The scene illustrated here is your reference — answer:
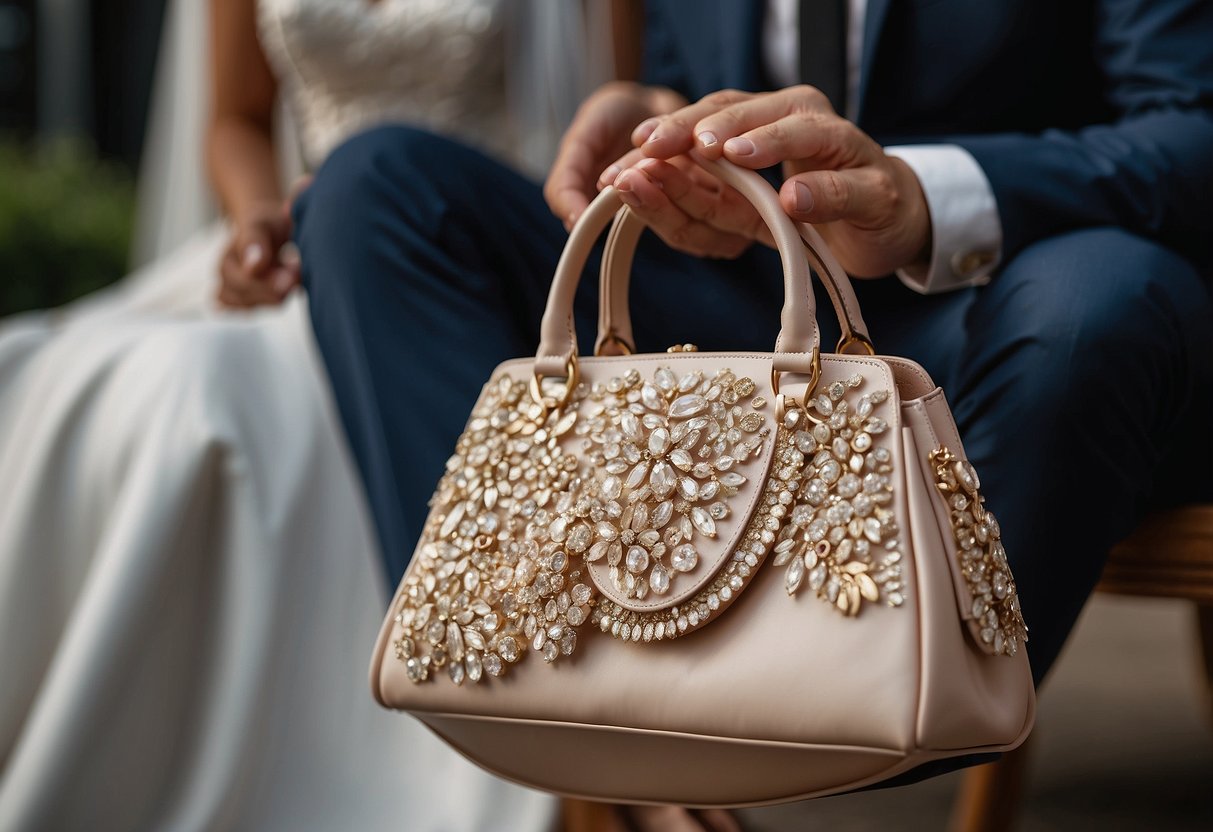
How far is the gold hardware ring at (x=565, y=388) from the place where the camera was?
69 centimetres

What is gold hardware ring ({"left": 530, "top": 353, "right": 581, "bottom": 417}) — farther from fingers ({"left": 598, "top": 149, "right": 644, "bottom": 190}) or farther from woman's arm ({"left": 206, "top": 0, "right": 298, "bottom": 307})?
woman's arm ({"left": 206, "top": 0, "right": 298, "bottom": 307})

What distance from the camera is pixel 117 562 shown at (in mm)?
1121

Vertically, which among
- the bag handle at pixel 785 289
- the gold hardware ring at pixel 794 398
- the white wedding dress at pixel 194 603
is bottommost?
the white wedding dress at pixel 194 603

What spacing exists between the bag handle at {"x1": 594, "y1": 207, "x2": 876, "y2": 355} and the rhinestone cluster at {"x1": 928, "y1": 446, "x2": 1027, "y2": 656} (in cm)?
10

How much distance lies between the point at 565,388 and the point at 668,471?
0.34ft

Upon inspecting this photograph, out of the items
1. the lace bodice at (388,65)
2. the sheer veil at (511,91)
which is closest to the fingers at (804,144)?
the sheer veil at (511,91)

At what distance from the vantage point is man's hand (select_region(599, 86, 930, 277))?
65cm

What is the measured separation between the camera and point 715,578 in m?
0.60

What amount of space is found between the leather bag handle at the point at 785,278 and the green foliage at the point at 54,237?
6.97ft

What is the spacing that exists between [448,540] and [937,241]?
379 millimetres

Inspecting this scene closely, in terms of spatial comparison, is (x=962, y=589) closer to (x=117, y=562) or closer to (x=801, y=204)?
(x=801, y=204)

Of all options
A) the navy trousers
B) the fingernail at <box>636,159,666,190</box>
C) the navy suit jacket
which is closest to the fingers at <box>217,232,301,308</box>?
the navy trousers

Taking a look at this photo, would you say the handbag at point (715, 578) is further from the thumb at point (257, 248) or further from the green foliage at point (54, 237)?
the green foliage at point (54, 237)

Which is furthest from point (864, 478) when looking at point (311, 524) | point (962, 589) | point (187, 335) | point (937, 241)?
point (187, 335)
